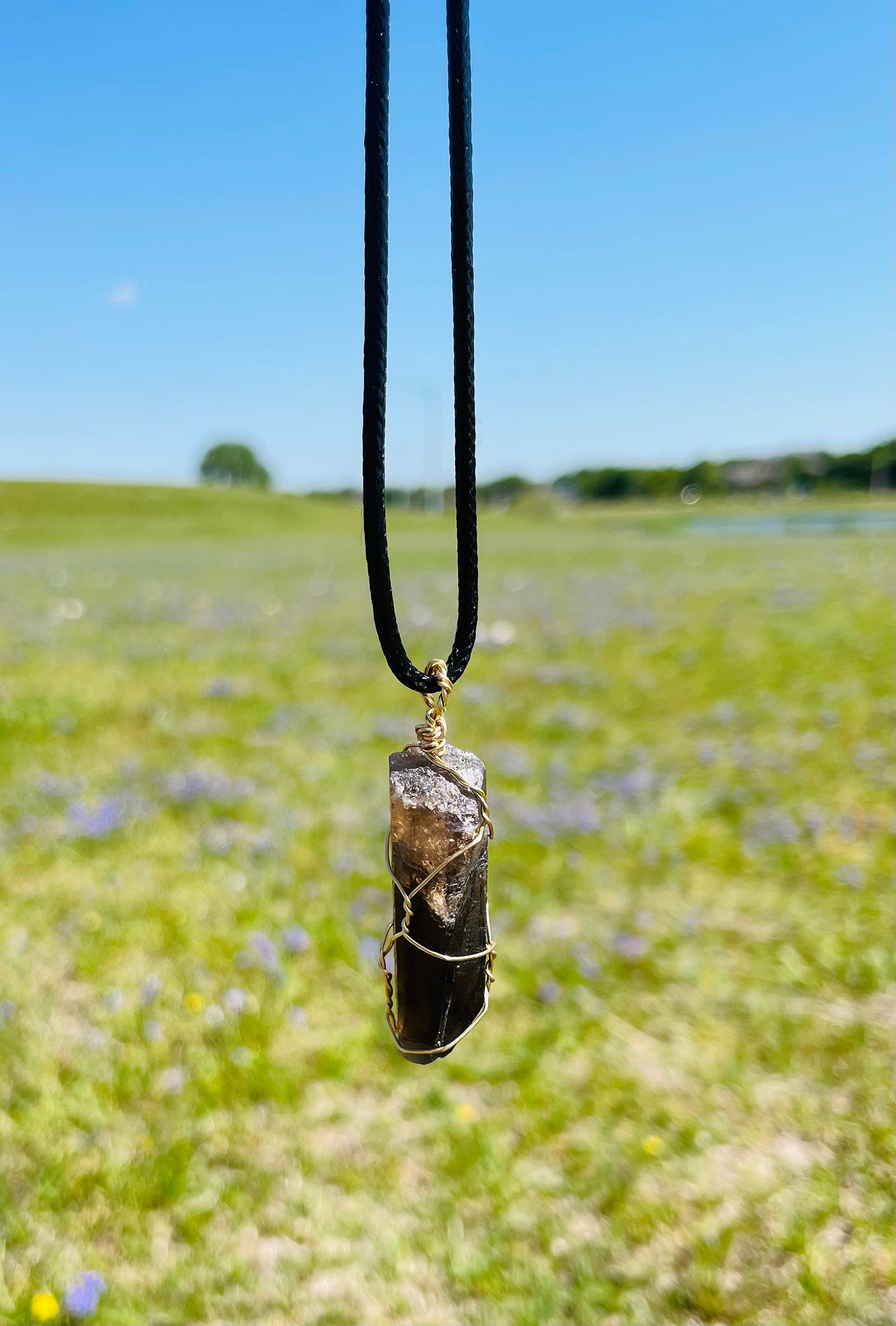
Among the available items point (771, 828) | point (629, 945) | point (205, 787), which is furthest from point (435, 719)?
point (205, 787)

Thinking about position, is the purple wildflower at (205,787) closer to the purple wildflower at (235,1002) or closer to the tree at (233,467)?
the purple wildflower at (235,1002)

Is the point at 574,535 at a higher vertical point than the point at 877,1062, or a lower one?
higher

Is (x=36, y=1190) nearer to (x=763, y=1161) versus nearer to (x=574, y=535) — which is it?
(x=763, y=1161)

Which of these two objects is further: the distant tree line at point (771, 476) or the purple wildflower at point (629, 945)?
the distant tree line at point (771, 476)

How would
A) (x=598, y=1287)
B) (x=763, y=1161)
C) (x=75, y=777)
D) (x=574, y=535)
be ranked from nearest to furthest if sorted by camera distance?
(x=598, y=1287) < (x=763, y=1161) < (x=75, y=777) < (x=574, y=535)

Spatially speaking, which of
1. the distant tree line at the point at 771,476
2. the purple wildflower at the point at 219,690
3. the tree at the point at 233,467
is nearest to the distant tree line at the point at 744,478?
the distant tree line at the point at 771,476

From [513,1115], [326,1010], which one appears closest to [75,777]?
[326,1010]
